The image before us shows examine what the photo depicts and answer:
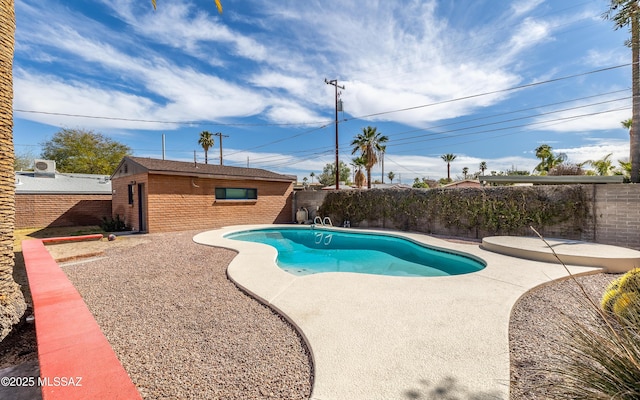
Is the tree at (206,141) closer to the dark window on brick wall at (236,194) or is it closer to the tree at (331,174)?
the dark window on brick wall at (236,194)

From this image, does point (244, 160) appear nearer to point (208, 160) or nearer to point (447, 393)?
point (208, 160)

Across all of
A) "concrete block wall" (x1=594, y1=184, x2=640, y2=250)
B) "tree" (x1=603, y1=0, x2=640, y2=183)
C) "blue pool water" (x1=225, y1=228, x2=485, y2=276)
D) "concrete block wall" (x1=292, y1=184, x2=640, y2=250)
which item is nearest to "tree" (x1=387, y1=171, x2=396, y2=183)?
"blue pool water" (x1=225, y1=228, x2=485, y2=276)

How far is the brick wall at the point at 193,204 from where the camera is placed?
1179 centimetres

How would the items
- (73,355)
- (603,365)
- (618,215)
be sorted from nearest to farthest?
(603,365) → (73,355) → (618,215)

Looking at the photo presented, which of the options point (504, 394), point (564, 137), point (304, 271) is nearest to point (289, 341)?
point (504, 394)

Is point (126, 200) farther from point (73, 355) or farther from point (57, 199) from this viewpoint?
point (73, 355)

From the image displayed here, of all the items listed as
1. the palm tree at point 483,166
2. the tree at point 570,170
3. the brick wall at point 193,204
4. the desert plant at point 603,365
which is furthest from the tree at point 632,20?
the palm tree at point 483,166

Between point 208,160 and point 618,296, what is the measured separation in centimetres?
3375

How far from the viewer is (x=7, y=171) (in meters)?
3.53

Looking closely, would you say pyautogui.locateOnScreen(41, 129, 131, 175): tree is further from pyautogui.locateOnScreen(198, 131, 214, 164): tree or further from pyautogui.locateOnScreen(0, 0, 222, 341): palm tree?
pyautogui.locateOnScreen(0, 0, 222, 341): palm tree

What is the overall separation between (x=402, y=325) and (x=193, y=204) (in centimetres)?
1230

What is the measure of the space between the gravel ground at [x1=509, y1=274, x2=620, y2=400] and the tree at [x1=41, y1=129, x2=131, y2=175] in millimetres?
36249

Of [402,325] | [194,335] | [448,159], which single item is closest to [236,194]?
[194,335]

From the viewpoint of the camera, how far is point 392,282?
496cm
